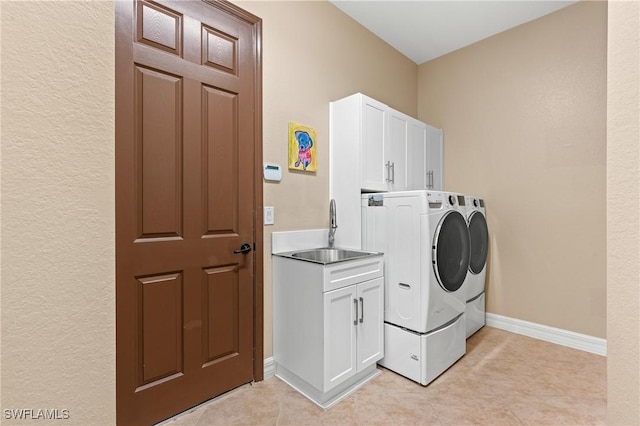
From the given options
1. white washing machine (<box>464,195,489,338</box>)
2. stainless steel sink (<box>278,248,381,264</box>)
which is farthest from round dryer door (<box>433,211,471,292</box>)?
stainless steel sink (<box>278,248,381,264</box>)

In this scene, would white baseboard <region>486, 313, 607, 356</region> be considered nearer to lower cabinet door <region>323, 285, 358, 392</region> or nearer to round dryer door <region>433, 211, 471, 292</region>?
round dryer door <region>433, 211, 471, 292</region>

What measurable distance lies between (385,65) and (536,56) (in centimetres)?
137

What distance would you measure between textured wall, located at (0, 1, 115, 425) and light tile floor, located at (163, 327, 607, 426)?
141 centimetres

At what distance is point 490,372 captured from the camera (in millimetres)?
2195

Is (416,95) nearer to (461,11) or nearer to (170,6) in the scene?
(461,11)

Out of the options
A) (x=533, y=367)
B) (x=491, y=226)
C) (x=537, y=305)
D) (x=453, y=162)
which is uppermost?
(x=453, y=162)

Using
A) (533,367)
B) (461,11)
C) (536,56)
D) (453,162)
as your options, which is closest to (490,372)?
(533,367)

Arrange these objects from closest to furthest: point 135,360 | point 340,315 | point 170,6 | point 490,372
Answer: point 135,360 → point 170,6 → point 340,315 → point 490,372

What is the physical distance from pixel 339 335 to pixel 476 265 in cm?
165

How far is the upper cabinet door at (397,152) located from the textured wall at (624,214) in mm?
1979

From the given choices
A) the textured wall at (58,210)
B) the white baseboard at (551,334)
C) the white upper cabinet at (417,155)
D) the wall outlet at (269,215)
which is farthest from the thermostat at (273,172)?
the white baseboard at (551,334)

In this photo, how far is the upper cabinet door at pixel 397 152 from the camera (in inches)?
104

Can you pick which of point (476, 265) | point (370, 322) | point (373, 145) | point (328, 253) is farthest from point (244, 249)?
point (476, 265)

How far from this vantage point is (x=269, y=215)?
214cm
